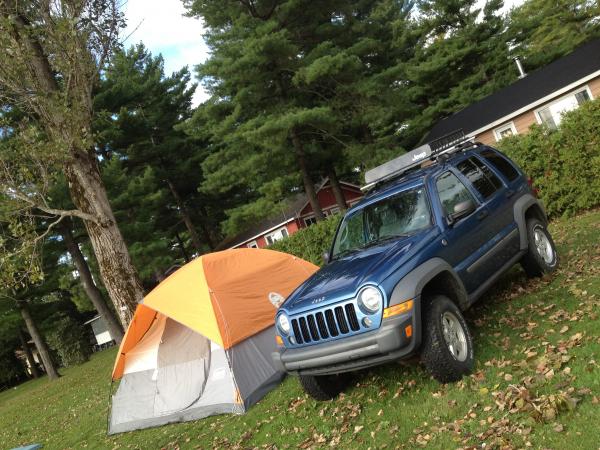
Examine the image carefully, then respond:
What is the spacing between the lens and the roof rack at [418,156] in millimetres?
6484

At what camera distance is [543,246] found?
7.16 m

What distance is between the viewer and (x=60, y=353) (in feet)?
109

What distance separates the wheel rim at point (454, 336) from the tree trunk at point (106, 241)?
7558mm

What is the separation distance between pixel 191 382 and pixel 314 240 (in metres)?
11.2

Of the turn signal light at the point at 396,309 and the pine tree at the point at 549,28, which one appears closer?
the turn signal light at the point at 396,309

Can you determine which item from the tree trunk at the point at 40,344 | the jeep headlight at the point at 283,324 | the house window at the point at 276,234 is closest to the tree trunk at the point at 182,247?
the house window at the point at 276,234

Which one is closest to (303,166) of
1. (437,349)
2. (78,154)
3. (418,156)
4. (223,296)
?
(78,154)

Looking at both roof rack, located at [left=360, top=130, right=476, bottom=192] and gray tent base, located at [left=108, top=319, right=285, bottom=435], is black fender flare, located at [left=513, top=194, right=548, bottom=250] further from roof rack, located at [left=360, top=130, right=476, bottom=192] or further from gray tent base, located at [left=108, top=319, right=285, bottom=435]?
gray tent base, located at [left=108, top=319, right=285, bottom=435]

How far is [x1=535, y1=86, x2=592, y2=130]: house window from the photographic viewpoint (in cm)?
2272

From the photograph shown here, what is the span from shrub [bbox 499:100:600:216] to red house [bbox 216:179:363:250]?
2398 cm

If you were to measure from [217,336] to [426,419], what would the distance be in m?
3.37

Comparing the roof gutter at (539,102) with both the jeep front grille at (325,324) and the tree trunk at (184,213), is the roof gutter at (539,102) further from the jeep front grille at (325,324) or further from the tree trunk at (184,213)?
the jeep front grille at (325,324)

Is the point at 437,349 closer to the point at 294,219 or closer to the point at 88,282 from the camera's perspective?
the point at 88,282

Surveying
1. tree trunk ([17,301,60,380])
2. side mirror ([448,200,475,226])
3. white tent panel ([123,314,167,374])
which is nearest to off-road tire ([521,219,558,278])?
side mirror ([448,200,475,226])
